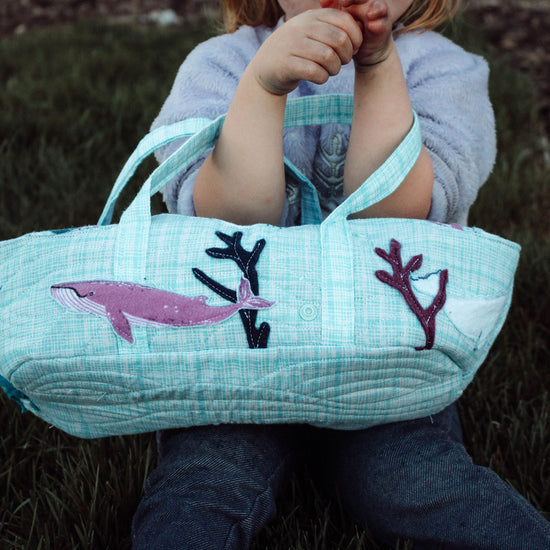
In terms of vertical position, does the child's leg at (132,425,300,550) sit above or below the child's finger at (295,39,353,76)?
below

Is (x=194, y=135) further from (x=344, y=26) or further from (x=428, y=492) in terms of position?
(x=428, y=492)

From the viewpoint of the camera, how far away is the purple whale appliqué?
3.28 ft

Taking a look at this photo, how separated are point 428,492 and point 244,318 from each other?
0.43 meters

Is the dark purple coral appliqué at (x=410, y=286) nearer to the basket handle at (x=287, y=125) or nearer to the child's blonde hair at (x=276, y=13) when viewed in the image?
the basket handle at (x=287, y=125)

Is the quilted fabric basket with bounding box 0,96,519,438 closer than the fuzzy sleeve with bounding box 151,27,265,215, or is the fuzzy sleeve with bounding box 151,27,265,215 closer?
the quilted fabric basket with bounding box 0,96,519,438

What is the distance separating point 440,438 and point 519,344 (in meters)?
0.56

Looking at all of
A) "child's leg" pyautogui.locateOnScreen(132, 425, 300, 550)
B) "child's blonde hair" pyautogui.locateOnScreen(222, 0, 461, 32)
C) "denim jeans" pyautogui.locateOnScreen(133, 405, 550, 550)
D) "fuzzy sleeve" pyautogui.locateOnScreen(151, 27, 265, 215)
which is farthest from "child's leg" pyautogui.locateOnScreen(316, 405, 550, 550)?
"child's blonde hair" pyautogui.locateOnScreen(222, 0, 461, 32)

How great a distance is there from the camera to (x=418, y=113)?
1405 millimetres

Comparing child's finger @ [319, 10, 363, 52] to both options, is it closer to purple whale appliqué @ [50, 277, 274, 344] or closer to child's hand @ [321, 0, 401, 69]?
child's hand @ [321, 0, 401, 69]

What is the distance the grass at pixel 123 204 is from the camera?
1.22 m

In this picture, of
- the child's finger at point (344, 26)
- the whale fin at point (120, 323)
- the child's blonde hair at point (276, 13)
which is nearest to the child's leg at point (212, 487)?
the whale fin at point (120, 323)

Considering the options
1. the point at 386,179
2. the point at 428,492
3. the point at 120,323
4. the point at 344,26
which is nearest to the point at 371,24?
the point at 344,26

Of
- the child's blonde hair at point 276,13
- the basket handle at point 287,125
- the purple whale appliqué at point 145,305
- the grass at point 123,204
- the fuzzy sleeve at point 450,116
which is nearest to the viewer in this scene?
the purple whale appliqué at point 145,305

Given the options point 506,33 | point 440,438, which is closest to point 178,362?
point 440,438
